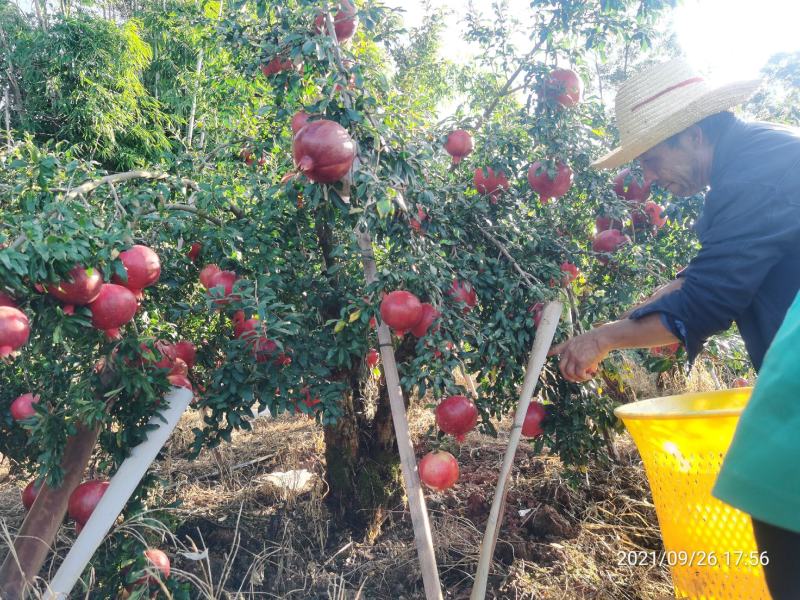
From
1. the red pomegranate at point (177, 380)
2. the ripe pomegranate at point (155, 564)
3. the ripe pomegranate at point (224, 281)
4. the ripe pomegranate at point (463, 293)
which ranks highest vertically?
the ripe pomegranate at point (224, 281)

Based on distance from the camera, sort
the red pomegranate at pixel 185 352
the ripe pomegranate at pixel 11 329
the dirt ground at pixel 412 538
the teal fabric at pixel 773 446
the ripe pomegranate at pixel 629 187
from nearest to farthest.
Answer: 1. the teal fabric at pixel 773 446
2. the ripe pomegranate at pixel 11 329
3. the red pomegranate at pixel 185 352
4. the dirt ground at pixel 412 538
5. the ripe pomegranate at pixel 629 187

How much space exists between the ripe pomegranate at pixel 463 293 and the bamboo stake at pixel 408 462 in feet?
0.96

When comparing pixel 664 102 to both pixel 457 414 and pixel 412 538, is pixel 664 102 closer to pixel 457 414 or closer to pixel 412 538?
pixel 457 414

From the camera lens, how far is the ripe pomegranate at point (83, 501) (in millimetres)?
1932

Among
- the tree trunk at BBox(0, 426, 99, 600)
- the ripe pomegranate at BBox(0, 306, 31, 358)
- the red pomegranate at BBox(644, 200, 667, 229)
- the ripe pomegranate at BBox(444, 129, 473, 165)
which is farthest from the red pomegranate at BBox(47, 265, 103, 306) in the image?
the red pomegranate at BBox(644, 200, 667, 229)

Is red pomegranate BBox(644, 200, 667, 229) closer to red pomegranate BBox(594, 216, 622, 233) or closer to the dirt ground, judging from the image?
red pomegranate BBox(594, 216, 622, 233)

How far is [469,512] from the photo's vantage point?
9.90ft

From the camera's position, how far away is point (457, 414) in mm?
2061

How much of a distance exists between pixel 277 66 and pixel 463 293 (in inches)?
47.2

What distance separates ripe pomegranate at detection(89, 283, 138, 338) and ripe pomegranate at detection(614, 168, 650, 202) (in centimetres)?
211

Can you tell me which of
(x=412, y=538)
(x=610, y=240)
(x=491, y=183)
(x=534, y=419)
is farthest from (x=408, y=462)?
(x=610, y=240)

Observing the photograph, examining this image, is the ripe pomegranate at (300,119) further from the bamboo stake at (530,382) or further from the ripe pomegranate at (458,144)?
the bamboo stake at (530,382)

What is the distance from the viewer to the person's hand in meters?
1.82
